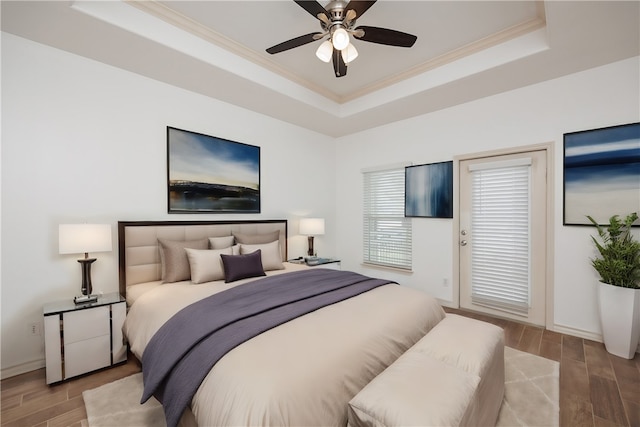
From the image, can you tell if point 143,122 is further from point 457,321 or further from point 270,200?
point 457,321

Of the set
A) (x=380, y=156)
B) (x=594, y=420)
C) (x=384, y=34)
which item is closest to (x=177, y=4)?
(x=384, y=34)

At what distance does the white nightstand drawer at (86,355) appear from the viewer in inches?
86.0

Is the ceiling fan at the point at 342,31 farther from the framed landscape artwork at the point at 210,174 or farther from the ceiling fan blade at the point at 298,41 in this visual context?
the framed landscape artwork at the point at 210,174

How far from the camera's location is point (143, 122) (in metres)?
2.97

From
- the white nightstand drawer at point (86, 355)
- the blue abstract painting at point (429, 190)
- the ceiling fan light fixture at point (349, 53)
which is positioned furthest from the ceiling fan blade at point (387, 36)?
the white nightstand drawer at point (86, 355)

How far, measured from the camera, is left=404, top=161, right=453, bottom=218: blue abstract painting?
3.84 metres

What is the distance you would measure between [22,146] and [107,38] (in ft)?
3.73

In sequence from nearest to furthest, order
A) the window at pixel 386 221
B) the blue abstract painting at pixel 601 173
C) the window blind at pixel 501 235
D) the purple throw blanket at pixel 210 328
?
the purple throw blanket at pixel 210 328
the blue abstract painting at pixel 601 173
the window blind at pixel 501 235
the window at pixel 386 221

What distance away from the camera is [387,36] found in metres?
2.22

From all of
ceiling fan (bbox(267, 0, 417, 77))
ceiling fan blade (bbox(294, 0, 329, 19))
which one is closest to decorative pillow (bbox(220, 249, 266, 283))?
ceiling fan (bbox(267, 0, 417, 77))

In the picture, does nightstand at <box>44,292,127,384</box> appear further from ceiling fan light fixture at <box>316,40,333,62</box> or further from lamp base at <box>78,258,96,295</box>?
ceiling fan light fixture at <box>316,40,333,62</box>

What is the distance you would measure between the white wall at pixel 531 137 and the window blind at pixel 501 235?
0.91 ft

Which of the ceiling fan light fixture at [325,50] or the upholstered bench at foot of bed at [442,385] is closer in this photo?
the upholstered bench at foot of bed at [442,385]

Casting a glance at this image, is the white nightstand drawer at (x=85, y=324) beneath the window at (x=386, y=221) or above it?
beneath
